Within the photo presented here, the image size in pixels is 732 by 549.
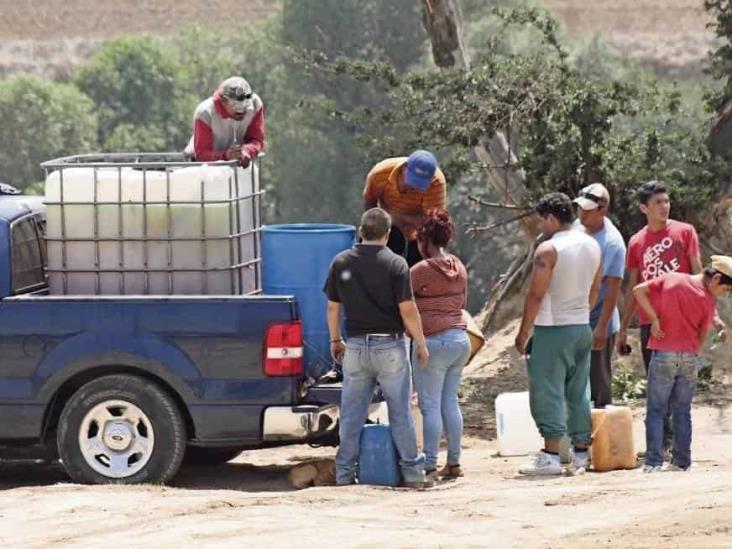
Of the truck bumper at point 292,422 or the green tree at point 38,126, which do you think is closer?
the truck bumper at point 292,422

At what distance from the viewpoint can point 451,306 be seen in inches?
370

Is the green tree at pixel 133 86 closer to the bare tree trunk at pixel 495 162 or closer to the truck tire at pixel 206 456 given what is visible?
the bare tree trunk at pixel 495 162

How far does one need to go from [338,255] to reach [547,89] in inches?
253

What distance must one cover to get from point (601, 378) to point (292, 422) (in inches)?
86.4

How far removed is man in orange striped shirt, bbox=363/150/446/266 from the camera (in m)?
9.97

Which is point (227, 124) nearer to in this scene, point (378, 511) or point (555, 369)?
point (555, 369)

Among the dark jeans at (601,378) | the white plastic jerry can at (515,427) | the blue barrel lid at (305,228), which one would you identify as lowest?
the white plastic jerry can at (515,427)

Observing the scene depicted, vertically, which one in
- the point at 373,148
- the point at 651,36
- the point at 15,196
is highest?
the point at 651,36

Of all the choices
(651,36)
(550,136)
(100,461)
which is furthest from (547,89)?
(651,36)

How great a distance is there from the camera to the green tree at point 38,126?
58.0 meters

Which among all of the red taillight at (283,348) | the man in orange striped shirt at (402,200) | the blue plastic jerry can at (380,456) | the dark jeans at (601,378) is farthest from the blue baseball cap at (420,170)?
the dark jeans at (601,378)

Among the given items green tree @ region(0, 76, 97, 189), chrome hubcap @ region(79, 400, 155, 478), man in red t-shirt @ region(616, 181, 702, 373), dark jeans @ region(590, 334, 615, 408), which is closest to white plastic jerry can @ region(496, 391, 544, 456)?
dark jeans @ region(590, 334, 615, 408)

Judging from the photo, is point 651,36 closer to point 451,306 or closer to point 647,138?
point 647,138

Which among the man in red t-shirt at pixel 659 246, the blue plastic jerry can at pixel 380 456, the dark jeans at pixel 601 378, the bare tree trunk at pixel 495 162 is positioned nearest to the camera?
the blue plastic jerry can at pixel 380 456
